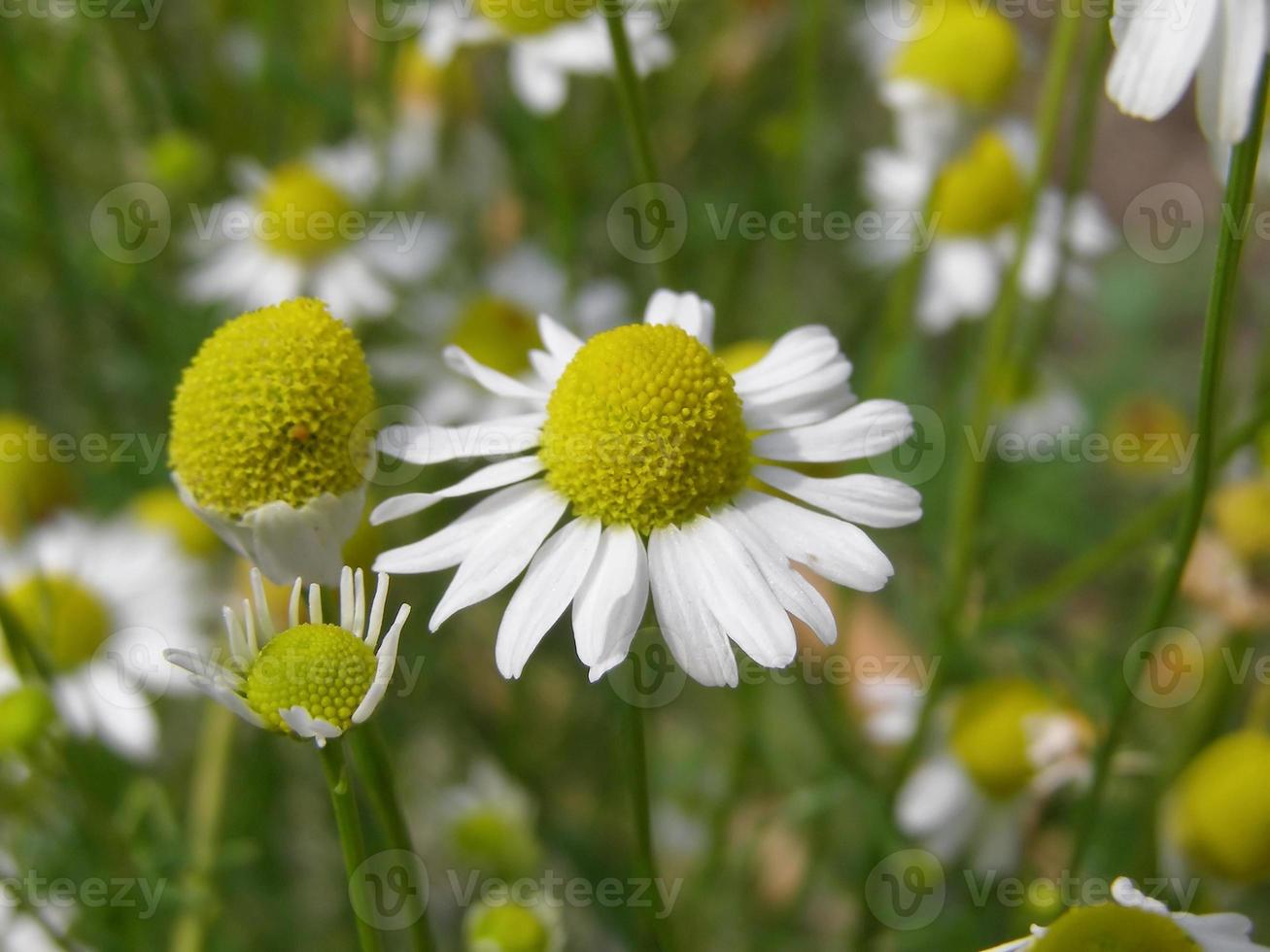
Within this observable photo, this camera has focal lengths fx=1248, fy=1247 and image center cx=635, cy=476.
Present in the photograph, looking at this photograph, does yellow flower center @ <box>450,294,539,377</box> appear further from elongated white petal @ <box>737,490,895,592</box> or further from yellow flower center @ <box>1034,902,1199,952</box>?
yellow flower center @ <box>1034,902,1199,952</box>

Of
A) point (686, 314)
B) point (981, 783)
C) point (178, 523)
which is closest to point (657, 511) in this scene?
point (686, 314)

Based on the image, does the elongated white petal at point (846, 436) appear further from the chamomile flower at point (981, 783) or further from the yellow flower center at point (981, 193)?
the yellow flower center at point (981, 193)

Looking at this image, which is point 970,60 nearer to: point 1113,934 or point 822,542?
point 822,542

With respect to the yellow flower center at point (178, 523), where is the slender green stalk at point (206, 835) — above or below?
below

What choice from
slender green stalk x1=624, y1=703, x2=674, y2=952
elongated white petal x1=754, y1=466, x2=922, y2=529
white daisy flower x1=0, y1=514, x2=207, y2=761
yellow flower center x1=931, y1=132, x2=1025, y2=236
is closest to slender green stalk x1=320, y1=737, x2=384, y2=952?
slender green stalk x1=624, y1=703, x2=674, y2=952

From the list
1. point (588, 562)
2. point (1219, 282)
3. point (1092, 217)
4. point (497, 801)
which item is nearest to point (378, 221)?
point (497, 801)

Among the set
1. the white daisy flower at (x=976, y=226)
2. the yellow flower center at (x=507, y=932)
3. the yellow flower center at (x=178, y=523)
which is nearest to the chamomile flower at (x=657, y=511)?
the yellow flower center at (x=507, y=932)
